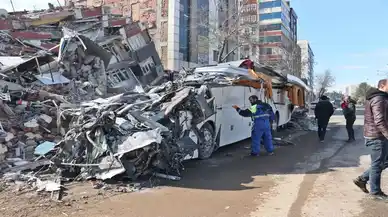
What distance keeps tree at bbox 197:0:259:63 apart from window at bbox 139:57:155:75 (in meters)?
5.89

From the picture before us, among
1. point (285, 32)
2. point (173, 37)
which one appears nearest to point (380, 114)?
point (173, 37)

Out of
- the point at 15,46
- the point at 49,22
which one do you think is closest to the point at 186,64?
the point at 49,22

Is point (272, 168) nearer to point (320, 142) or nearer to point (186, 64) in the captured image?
point (320, 142)

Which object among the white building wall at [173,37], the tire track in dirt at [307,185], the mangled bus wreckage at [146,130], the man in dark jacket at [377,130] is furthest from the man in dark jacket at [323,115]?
the white building wall at [173,37]

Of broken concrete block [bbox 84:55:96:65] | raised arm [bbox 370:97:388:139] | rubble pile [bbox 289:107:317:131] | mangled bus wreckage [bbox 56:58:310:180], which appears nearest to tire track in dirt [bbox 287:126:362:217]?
raised arm [bbox 370:97:388:139]

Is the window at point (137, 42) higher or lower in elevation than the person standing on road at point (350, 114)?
higher

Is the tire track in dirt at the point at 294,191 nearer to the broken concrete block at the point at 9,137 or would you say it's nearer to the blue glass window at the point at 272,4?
the broken concrete block at the point at 9,137

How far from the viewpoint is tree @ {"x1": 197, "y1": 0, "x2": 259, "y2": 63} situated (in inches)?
1139

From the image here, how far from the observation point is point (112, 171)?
6.02 meters

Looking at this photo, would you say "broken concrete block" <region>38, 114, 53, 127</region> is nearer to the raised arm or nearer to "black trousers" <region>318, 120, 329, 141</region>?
the raised arm

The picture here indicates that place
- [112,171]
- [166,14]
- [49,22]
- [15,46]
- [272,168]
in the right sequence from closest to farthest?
[112,171]
[272,168]
[15,46]
[49,22]
[166,14]

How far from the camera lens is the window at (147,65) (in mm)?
22062

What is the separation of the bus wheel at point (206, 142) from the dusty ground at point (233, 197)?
464 mm

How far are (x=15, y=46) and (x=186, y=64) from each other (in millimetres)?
18457
